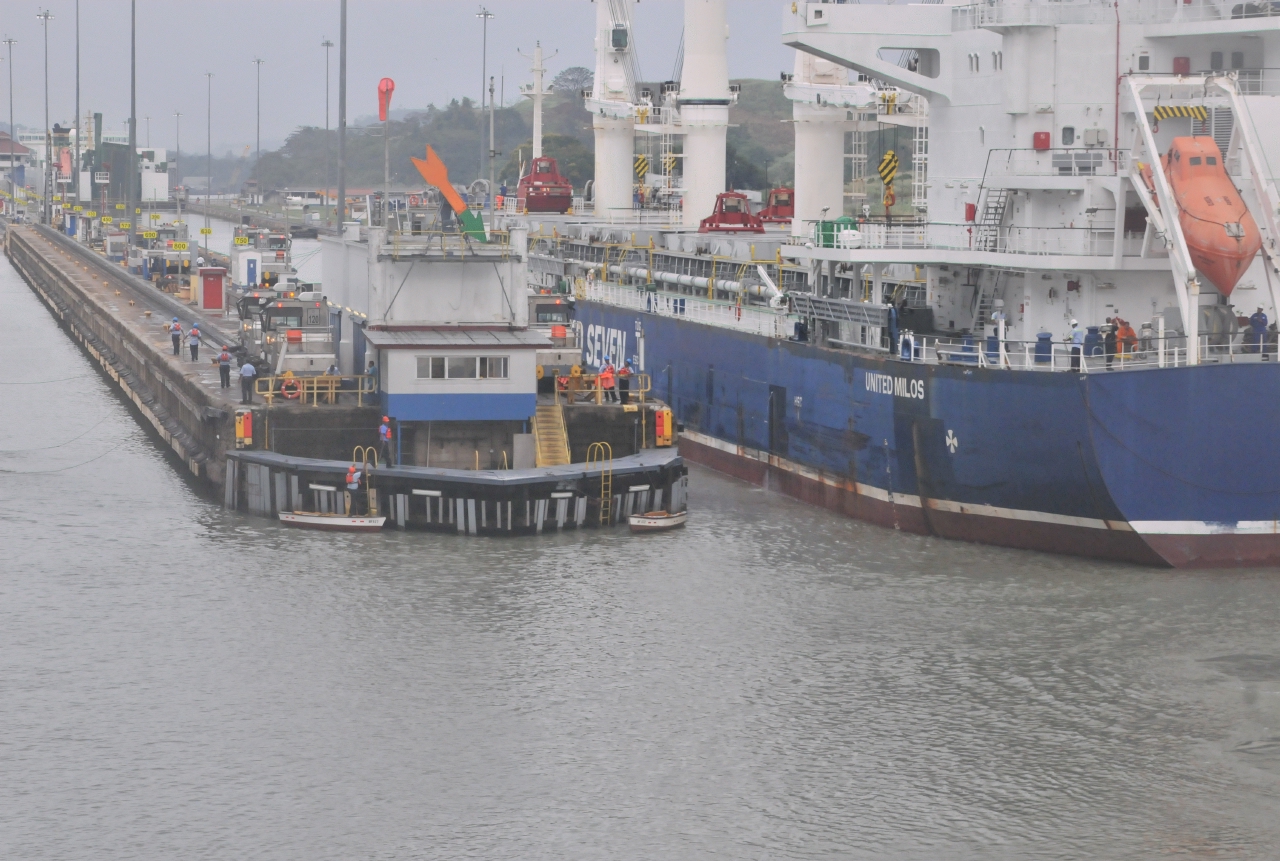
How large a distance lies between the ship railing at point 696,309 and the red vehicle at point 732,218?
3.40 metres

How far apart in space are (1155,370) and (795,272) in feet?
54.3

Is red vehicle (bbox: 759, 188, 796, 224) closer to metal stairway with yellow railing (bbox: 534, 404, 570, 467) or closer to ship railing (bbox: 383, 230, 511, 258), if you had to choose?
ship railing (bbox: 383, 230, 511, 258)

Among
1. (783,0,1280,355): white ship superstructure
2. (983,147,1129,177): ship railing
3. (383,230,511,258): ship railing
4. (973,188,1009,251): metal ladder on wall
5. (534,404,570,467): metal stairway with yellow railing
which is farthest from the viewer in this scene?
(383,230,511,258): ship railing

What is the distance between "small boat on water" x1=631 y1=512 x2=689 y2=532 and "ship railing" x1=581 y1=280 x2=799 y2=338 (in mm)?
7173

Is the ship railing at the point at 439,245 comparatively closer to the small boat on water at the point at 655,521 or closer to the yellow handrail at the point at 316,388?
the yellow handrail at the point at 316,388

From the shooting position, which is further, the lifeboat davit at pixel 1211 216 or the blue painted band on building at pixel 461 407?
the blue painted band on building at pixel 461 407

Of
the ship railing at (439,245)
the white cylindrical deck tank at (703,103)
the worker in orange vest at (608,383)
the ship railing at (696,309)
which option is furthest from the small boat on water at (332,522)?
the white cylindrical deck tank at (703,103)

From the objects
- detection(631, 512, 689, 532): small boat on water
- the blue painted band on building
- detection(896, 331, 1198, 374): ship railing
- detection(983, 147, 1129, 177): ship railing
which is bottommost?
detection(631, 512, 689, 532): small boat on water

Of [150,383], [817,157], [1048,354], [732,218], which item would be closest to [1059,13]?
[1048,354]

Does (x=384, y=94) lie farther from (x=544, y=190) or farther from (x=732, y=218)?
(x=544, y=190)

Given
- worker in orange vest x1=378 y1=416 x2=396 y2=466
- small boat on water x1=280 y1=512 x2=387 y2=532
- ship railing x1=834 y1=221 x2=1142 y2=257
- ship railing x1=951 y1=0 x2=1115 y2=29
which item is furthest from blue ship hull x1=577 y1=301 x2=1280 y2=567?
small boat on water x1=280 y1=512 x2=387 y2=532

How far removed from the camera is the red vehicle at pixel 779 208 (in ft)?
208

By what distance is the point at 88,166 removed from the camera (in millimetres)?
180375

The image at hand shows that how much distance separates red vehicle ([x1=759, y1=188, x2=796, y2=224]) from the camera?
63531 millimetres
